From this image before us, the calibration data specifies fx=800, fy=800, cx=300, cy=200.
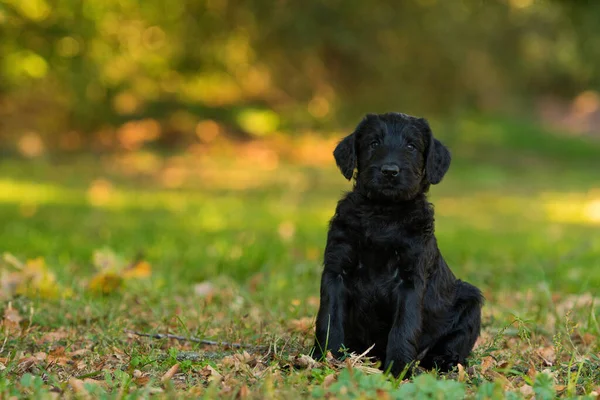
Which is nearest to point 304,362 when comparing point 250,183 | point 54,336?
point 54,336

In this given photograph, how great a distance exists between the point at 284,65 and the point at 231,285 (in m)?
17.0

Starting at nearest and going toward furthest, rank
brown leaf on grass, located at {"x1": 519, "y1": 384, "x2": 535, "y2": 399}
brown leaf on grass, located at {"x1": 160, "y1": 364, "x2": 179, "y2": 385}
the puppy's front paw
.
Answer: brown leaf on grass, located at {"x1": 519, "y1": 384, "x2": 535, "y2": 399}
brown leaf on grass, located at {"x1": 160, "y1": 364, "x2": 179, "y2": 385}
the puppy's front paw

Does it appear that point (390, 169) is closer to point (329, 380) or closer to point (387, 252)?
point (387, 252)

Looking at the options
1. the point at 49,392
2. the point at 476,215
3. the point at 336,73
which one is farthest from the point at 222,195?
the point at 49,392

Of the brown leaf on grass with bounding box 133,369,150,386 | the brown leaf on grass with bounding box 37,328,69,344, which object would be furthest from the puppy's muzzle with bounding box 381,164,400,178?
the brown leaf on grass with bounding box 37,328,69,344

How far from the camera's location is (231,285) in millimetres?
6969

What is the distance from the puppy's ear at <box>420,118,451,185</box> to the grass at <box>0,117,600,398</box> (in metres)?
0.95

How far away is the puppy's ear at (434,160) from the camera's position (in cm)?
466

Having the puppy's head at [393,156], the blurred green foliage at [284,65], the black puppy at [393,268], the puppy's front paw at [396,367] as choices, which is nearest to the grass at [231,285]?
the puppy's front paw at [396,367]

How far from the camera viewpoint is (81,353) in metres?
4.66

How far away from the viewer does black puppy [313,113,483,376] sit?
4293 mm

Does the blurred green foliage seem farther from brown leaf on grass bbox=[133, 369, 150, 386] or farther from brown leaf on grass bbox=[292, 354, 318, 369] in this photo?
brown leaf on grass bbox=[292, 354, 318, 369]

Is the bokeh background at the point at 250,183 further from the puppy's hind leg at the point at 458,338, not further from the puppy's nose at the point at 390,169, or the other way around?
the puppy's nose at the point at 390,169

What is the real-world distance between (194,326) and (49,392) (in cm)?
181
